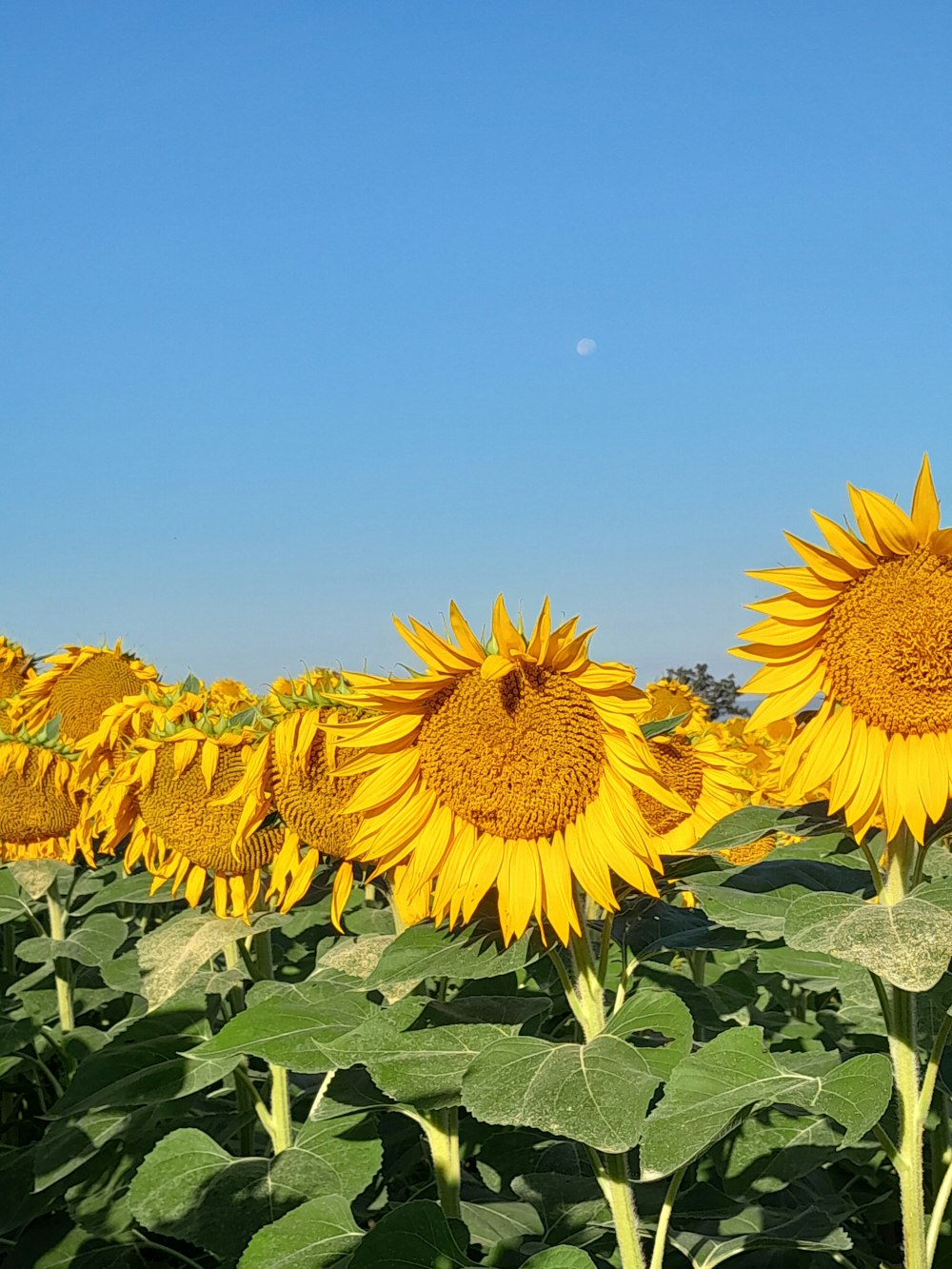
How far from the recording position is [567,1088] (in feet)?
5.89

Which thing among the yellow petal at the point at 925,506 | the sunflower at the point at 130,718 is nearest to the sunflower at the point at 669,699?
the sunflower at the point at 130,718

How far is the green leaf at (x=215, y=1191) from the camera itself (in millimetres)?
Answer: 2477

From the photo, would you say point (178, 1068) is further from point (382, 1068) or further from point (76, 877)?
point (76, 877)

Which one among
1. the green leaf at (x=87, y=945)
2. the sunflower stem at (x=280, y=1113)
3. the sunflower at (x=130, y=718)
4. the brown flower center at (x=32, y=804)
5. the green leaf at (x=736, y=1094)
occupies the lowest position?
the sunflower stem at (x=280, y=1113)

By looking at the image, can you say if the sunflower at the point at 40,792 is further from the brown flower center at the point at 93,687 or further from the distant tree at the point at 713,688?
the distant tree at the point at 713,688

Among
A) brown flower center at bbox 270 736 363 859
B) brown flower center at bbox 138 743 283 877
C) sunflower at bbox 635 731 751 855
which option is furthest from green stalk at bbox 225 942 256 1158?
sunflower at bbox 635 731 751 855

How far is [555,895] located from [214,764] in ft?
4.21

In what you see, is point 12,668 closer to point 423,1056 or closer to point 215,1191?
point 215,1191

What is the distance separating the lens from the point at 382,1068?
6.39 ft

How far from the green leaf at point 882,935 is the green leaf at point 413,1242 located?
0.78 m

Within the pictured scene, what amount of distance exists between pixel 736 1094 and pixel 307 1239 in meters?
0.89

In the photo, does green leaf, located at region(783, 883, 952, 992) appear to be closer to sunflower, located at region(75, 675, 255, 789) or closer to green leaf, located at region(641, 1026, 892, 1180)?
green leaf, located at region(641, 1026, 892, 1180)

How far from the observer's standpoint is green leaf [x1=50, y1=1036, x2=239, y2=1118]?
271 centimetres

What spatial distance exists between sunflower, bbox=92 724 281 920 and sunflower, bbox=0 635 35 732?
2.95 metres
